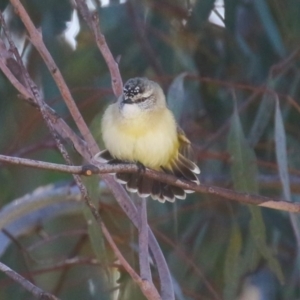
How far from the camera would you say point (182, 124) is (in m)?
3.12

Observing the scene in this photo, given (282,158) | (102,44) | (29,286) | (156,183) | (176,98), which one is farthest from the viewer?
(176,98)

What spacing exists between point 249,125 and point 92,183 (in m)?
0.94

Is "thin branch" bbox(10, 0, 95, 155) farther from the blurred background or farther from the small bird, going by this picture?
the blurred background

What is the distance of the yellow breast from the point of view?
2.16 m

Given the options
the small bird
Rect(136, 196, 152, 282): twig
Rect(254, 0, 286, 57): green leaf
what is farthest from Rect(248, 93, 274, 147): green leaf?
Rect(136, 196, 152, 282): twig

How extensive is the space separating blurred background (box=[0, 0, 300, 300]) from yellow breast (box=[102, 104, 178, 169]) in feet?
2.04

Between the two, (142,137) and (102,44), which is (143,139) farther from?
(102,44)

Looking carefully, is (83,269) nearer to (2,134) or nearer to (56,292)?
(56,292)

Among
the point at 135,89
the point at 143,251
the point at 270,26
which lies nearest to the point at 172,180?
the point at 143,251

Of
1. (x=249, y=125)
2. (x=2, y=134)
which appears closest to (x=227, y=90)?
(x=249, y=125)

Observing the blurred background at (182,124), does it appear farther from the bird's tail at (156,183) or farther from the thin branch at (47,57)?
the thin branch at (47,57)

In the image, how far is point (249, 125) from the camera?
305 cm

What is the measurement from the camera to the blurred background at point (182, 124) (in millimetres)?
2861

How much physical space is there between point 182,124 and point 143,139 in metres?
0.96
